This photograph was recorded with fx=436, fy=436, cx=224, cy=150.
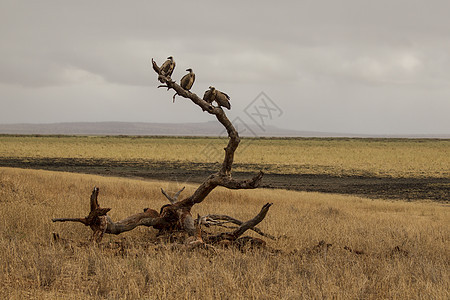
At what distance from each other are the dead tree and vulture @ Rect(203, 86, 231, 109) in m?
0.10

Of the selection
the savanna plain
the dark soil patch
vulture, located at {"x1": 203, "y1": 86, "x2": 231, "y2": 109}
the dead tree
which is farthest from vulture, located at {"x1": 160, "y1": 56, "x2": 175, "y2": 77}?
the dark soil patch

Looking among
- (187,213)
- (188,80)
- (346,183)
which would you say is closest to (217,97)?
(188,80)

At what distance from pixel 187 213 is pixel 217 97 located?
2.21m

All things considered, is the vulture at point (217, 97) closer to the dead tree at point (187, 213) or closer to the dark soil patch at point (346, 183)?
the dead tree at point (187, 213)

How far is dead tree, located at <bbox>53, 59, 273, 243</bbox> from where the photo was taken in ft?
23.0

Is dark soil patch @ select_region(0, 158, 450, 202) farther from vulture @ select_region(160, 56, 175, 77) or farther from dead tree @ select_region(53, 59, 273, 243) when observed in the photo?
vulture @ select_region(160, 56, 175, 77)

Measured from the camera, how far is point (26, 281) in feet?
17.5

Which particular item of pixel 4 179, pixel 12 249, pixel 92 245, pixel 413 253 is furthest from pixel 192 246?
pixel 4 179

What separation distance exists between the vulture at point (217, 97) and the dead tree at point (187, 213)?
0.33 ft

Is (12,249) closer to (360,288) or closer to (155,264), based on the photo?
(155,264)

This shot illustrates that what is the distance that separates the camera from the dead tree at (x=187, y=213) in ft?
23.0

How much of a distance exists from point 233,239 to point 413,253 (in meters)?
3.28

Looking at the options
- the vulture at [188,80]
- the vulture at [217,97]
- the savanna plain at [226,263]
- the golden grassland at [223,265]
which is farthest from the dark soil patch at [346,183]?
the vulture at [188,80]

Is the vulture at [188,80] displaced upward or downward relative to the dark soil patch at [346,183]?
upward
